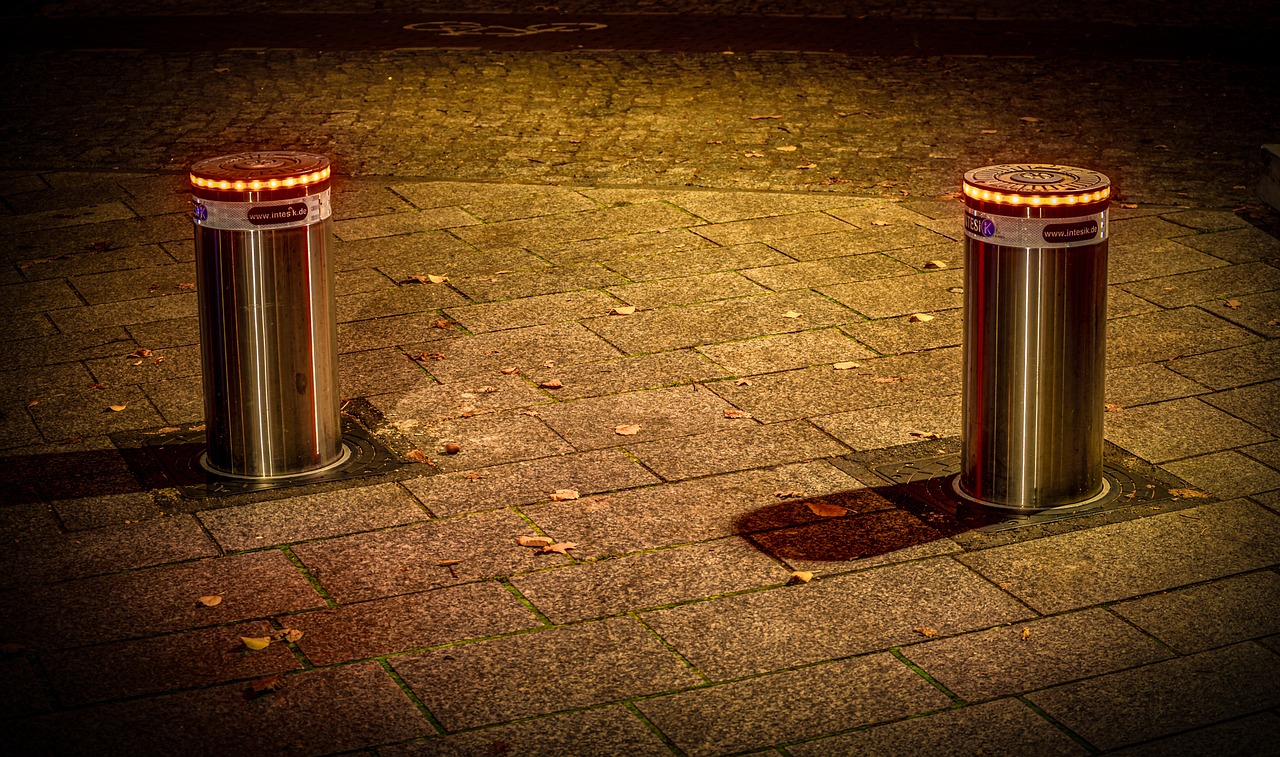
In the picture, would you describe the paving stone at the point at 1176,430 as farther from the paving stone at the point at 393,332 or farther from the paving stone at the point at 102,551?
the paving stone at the point at 102,551

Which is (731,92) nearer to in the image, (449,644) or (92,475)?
(92,475)

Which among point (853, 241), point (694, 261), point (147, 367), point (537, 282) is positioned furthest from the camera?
point (853, 241)

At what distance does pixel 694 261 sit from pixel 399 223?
1.89 m

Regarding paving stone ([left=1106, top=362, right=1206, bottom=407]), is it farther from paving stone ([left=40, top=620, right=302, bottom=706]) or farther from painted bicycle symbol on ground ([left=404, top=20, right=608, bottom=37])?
painted bicycle symbol on ground ([left=404, top=20, right=608, bottom=37])

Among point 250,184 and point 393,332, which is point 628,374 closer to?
point 393,332

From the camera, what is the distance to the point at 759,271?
8.25 m

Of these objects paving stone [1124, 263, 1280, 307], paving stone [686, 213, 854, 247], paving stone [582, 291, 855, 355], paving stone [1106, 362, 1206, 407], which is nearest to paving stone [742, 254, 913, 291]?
paving stone [582, 291, 855, 355]

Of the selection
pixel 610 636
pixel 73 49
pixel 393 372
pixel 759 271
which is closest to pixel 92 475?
pixel 393 372

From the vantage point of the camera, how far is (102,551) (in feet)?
17.2

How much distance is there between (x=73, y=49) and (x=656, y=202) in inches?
295

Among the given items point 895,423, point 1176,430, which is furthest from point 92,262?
point 1176,430

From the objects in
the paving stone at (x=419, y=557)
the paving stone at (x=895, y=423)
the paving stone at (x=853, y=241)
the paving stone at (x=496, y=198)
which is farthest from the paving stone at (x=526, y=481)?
the paving stone at (x=496, y=198)

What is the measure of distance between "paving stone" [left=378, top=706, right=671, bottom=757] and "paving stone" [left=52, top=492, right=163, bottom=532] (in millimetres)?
1857

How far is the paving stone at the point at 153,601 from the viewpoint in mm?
4734
